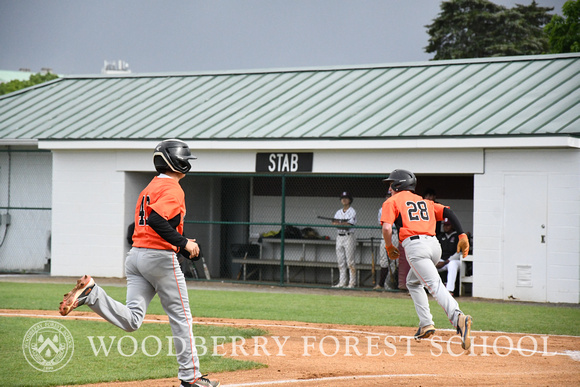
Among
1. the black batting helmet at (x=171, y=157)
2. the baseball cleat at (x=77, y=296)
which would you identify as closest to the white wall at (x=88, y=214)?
the black batting helmet at (x=171, y=157)

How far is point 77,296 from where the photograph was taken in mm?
5852

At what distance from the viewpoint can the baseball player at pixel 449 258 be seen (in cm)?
1517

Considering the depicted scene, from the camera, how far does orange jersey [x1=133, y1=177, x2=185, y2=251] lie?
609cm

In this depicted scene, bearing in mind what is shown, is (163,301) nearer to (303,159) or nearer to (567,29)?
(303,159)

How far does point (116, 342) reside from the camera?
29.4ft

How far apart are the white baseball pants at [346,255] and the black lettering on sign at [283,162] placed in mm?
1787

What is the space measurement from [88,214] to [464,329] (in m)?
13.0

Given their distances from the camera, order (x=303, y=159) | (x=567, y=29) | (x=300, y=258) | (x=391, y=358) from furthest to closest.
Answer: (x=567, y=29) → (x=300, y=258) → (x=303, y=159) → (x=391, y=358)

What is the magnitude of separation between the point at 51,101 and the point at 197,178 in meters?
5.35

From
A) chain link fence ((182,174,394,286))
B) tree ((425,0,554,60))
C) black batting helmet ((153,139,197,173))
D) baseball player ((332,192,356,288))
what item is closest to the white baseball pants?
baseball player ((332,192,356,288))

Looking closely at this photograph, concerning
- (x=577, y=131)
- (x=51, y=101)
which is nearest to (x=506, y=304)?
(x=577, y=131)

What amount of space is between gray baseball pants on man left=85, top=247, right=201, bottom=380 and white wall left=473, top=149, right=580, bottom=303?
10.2 meters

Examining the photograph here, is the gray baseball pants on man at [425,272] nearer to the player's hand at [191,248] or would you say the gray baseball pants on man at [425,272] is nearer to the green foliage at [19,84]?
the player's hand at [191,248]

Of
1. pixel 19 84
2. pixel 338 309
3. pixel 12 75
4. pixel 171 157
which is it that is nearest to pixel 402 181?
pixel 171 157
